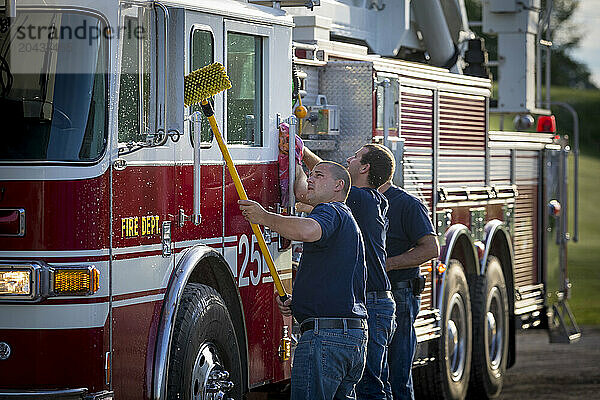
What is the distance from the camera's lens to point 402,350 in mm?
8172

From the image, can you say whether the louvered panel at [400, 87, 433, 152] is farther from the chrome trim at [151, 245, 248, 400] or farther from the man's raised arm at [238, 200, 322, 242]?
the chrome trim at [151, 245, 248, 400]

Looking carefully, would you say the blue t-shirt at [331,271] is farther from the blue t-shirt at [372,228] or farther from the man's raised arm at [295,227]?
the blue t-shirt at [372,228]

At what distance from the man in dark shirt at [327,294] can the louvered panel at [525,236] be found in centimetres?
531

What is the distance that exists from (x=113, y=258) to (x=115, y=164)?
0.41 metres

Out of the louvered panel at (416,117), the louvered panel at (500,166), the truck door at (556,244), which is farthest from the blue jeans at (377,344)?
the truck door at (556,244)

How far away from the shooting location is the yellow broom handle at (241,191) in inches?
256

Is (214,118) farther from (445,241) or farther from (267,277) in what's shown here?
(445,241)

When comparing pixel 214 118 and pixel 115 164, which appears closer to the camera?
pixel 115 164

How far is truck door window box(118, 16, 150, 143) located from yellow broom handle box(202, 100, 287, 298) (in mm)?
422

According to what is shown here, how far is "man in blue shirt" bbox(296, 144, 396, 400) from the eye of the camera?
24.1 ft

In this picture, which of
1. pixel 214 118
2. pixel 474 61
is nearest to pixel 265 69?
pixel 214 118

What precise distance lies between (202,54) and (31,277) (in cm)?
163

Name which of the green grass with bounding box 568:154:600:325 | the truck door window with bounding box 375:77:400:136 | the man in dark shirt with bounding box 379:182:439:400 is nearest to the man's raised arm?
the man in dark shirt with bounding box 379:182:439:400

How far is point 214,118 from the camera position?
655 cm
